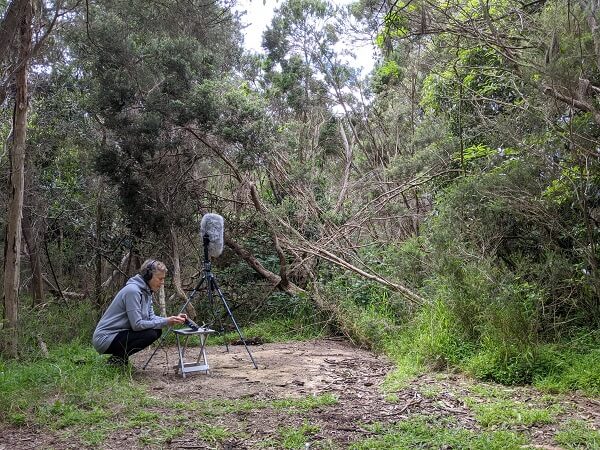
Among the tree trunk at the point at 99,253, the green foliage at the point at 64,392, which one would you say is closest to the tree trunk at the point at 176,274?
the tree trunk at the point at 99,253

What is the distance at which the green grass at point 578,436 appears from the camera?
11.4ft

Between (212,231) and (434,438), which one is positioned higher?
(212,231)

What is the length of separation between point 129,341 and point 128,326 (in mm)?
151

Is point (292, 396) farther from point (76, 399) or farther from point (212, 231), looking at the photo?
point (212, 231)

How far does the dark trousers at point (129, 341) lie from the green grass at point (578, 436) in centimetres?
370

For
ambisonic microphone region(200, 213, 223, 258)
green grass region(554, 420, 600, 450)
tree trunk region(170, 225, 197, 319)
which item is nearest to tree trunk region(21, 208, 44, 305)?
tree trunk region(170, 225, 197, 319)

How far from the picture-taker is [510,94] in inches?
298

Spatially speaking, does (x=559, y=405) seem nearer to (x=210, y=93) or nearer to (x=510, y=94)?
(x=510, y=94)

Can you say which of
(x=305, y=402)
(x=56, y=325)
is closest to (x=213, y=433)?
(x=305, y=402)

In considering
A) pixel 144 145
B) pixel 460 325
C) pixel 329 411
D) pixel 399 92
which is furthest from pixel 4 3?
pixel 399 92

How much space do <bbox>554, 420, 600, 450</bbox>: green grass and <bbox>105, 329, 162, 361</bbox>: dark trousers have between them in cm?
370

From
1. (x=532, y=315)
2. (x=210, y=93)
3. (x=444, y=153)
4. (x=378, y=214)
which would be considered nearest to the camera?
(x=532, y=315)

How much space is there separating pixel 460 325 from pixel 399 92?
8.20m

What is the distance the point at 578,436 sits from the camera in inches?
142
